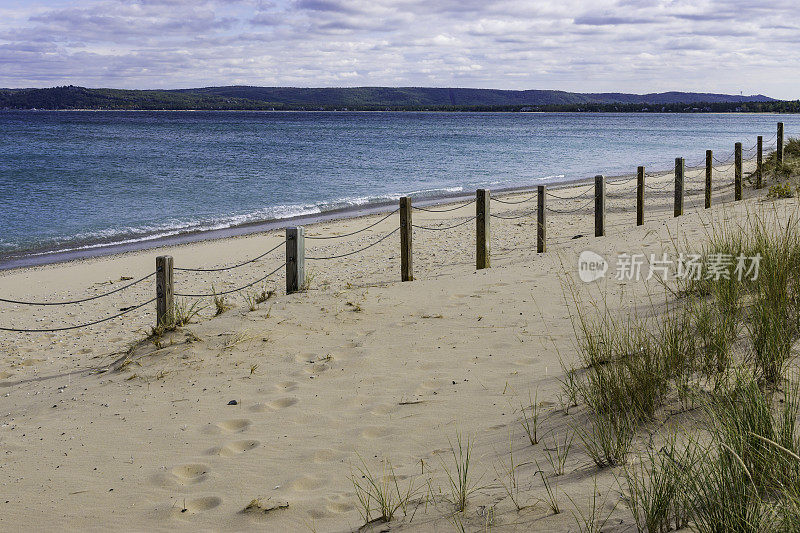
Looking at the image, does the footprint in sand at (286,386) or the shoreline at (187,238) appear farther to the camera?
the shoreline at (187,238)

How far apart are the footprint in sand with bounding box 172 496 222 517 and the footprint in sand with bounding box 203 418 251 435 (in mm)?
961

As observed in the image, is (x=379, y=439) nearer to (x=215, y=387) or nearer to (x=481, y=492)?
(x=481, y=492)

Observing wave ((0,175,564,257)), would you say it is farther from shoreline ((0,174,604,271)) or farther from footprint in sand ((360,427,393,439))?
footprint in sand ((360,427,393,439))

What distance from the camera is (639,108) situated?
19200cm

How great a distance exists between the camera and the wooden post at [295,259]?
8086mm

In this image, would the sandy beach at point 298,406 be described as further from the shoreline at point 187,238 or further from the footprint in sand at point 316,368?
the shoreline at point 187,238

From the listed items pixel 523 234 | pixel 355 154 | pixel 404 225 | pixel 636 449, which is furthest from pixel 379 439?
pixel 355 154

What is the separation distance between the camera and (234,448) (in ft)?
15.1

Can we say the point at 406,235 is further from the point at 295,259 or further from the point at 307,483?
the point at 307,483

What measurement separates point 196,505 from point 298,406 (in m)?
1.44

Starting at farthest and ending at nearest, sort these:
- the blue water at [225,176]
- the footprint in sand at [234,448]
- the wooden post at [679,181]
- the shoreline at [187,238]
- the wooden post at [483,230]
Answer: the blue water at [225,176], the shoreline at [187,238], the wooden post at [679,181], the wooden post at [483,230], the footprint in sand at [234,448]

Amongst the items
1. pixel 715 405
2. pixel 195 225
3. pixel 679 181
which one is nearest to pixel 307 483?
pixel 715 405

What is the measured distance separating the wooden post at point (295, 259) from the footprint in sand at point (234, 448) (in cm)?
368

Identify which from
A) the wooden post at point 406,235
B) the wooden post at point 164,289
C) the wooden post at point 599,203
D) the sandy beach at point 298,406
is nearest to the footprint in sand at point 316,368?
the sandy beach at point 298,406
